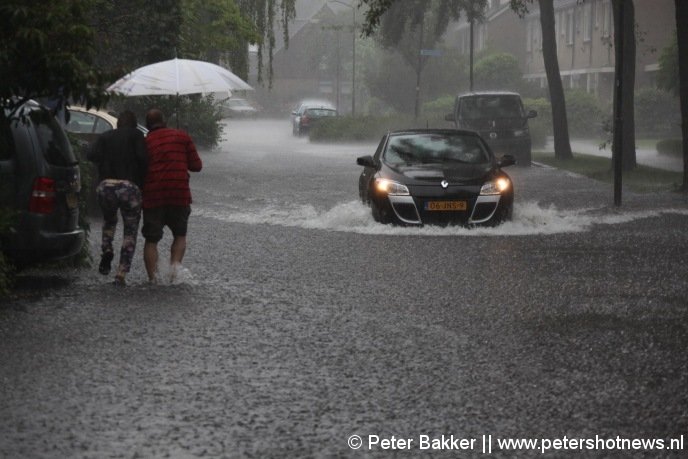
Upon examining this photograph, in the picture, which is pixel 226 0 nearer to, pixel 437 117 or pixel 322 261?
pixel 322 261

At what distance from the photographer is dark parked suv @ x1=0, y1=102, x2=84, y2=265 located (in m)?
12.3

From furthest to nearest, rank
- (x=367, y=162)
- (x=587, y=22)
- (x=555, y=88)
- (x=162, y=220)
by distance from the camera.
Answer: (x=587, y=22) → (x=555, y=88) → (x=367, y=162) → (x=162, y=220)

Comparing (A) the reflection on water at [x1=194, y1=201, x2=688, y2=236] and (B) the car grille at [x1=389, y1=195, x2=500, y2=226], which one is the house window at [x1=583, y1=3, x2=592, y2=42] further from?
(B) the car grille at [x1=389, y1=195, x2=500, y2=226]

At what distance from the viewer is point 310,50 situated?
132625mm

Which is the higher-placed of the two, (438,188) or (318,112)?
(438,188)

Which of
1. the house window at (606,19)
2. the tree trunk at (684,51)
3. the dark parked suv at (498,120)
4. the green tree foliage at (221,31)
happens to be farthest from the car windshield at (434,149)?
the house window at (606,19)

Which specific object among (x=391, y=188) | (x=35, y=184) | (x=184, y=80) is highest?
(x=184, y=80)

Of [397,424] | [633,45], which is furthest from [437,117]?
[397,424]

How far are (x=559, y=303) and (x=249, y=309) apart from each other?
2.57 metres

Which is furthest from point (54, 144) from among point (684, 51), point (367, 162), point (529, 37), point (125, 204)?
point (529, 37)

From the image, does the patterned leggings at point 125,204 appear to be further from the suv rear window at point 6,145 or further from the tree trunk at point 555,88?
the tree trunk at point 555,88

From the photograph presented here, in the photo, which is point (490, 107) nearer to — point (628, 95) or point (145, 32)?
point (628, 95)

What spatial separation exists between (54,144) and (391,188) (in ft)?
22.3

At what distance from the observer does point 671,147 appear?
45000mm
